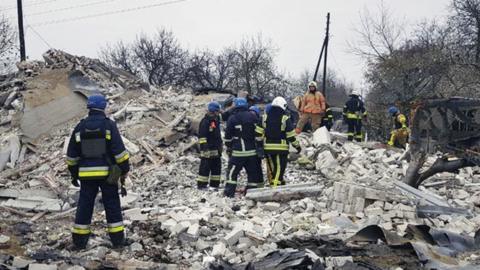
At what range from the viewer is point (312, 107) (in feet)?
46.7

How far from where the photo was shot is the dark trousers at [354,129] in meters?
14.6

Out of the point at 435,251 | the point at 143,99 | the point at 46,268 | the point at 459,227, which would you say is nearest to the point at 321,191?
the point at 459,227

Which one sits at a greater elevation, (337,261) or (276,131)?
(276,131)

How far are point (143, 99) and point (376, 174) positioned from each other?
8.35 meters

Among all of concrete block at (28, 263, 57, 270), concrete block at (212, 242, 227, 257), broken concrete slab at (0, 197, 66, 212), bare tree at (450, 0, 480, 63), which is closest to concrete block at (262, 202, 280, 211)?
concrete block at (212, 242, 227, 257)

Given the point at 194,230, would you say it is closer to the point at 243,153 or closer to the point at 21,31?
the point at 243,153

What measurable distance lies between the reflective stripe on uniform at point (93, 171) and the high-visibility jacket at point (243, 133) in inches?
128

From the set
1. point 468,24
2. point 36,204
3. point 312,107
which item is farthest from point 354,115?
point 468,24

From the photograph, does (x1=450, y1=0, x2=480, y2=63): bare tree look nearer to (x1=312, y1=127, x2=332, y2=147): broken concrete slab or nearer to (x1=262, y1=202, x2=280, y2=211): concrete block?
(x1=312, y1=127, x2=332, y2=147): broken concrete slab

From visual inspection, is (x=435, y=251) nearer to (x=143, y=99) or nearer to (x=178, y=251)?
(x=178, y=251)

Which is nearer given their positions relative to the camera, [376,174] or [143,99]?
[376,174]

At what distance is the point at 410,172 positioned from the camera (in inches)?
364

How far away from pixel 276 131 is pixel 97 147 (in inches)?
146

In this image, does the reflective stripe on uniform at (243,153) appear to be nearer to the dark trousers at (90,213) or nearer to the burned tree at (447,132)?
the burned tree at (447,132)
